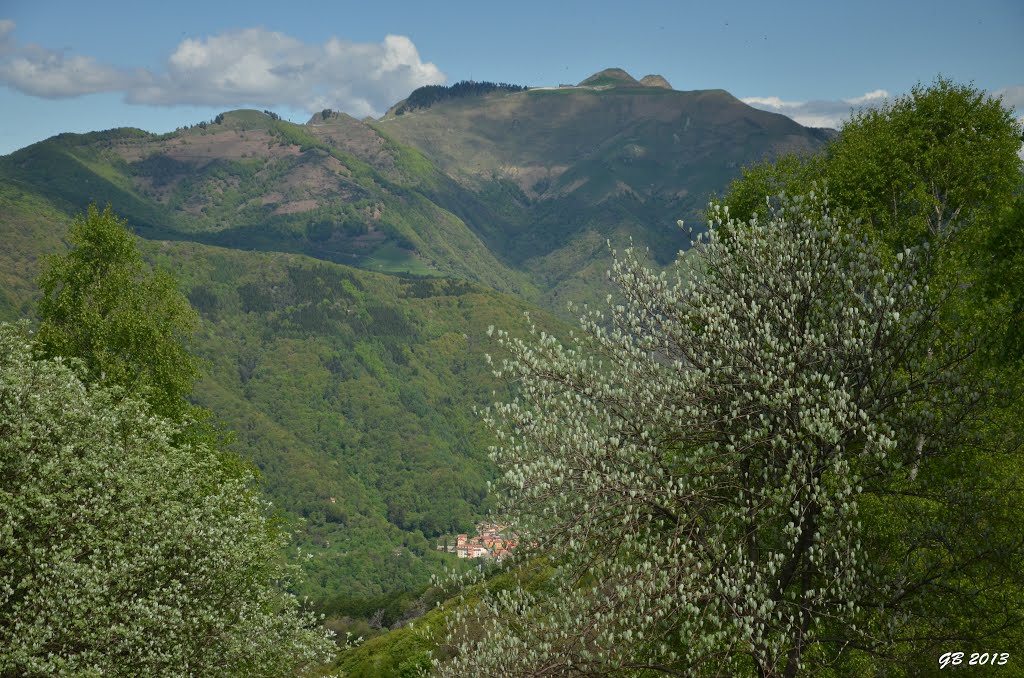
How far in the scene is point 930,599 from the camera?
1377 cm

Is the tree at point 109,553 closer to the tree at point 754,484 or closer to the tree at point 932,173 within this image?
the tree at point 754,484

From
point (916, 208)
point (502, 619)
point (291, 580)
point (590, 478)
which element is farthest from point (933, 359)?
point (291, 580)

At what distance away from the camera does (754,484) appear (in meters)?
14.3

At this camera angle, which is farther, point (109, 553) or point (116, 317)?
point (116, 317)

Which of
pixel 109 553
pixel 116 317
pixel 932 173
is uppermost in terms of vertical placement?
pixel 932 173

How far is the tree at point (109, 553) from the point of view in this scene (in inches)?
771

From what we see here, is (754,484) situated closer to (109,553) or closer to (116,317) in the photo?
(109,553)

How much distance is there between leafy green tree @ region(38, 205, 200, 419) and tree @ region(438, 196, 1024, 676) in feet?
85.3

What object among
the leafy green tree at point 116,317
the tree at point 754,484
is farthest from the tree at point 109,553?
the tree at point 754,484

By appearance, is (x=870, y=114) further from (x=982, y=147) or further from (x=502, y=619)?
(x=502, y=619)

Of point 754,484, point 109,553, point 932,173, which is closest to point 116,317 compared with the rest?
point 109,553

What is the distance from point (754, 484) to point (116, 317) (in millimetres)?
32407

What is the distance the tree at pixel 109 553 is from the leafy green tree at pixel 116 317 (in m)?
9.62

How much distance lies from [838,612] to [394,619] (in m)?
135
